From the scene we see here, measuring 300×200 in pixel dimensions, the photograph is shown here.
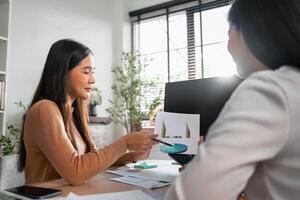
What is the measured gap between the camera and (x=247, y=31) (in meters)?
0.53

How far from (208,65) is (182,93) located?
207 centimetres

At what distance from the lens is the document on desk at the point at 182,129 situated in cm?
109

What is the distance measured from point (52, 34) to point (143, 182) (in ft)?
7.86

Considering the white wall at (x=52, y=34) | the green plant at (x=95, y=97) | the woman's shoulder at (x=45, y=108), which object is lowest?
the woman's shoulder at (x=45, y=108)

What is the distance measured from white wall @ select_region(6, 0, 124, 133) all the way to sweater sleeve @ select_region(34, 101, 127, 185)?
1.63 metres

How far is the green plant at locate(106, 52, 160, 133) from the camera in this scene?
10.1ft

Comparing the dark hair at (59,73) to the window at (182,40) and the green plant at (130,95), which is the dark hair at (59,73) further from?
the window at (182,40)

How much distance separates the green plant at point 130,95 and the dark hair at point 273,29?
7.95 ft

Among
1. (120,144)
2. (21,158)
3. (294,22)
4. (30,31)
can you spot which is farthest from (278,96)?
(30,31)

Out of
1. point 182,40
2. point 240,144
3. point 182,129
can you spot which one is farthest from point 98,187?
point 182,40

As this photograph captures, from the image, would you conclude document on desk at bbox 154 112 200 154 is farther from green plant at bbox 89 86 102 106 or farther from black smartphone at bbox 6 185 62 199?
green plant at bbox 89 86 102 106

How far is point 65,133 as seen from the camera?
1145 mm

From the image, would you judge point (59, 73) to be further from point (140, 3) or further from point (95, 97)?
point (140, 3)

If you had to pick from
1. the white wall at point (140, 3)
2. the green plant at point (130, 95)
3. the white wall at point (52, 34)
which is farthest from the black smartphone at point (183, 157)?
the white wall at point (140, 3)
